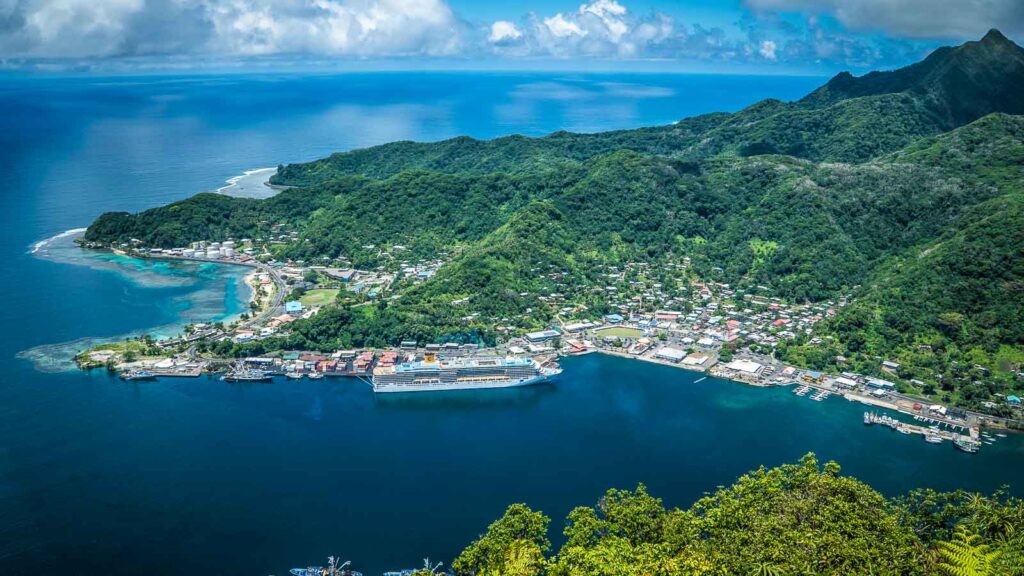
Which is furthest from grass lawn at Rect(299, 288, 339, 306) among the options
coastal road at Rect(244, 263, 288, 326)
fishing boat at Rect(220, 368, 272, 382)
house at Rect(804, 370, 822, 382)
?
house at Rect(804, 370, 822, 382)

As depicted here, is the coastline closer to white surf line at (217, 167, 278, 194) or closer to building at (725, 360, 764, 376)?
white surf line at (217, 167, 278, 194)

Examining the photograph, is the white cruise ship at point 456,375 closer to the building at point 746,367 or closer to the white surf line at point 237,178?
the building at point 746,367

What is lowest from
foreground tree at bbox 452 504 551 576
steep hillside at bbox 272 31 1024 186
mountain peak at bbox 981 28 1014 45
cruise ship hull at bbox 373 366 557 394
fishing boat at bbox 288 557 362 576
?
fishing boat at bbox 288 557 362 576

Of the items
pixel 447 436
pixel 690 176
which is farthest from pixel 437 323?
pixel 690 176

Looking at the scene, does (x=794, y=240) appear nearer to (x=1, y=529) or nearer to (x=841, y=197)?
(x=841, y=197)

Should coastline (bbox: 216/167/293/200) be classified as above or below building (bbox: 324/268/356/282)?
above

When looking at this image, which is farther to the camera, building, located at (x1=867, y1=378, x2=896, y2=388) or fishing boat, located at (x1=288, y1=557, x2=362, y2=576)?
building, located at (x1=867, y1=378, x2=896, y2=388)
